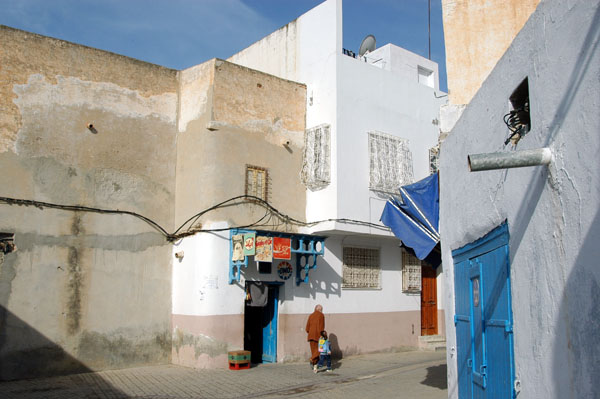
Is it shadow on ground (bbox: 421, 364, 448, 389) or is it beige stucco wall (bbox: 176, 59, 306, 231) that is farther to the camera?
beige stucco wall (bbox: 176, 59, 306, 231)

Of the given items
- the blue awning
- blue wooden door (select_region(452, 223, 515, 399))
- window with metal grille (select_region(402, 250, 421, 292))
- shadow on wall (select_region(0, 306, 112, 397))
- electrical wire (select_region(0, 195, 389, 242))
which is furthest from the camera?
window with metal grille (select_region(402, 250, 421, 292))

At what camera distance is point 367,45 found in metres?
21.9

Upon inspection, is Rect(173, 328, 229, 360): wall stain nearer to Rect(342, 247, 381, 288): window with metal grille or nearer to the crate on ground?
the crate on ground

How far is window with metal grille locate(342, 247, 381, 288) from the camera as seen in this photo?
15422mm

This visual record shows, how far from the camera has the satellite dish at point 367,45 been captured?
21797 mm

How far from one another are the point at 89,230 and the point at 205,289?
9.48ft

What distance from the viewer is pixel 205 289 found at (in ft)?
42.9

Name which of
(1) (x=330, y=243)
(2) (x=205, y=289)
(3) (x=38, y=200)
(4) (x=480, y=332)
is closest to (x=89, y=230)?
(3) (x=38, y=200)

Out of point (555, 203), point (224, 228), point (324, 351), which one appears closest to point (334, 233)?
point (224, 228)

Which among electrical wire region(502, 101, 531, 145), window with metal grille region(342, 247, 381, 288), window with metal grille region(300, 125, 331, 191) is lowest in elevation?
window with metal grille region(342, 247, 381, 288)

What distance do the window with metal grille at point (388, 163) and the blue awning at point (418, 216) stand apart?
14.7 feet

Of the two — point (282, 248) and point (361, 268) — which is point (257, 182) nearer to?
point (282, 248)

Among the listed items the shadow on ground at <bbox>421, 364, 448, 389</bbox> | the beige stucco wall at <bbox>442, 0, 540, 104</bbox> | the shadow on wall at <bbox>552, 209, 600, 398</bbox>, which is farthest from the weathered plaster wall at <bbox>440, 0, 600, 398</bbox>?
the shadow on ground at <bbox>421, 364, 448, 389</bbox>

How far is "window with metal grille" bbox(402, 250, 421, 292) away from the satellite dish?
28.8 ft
